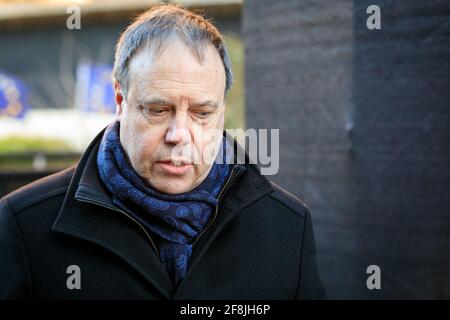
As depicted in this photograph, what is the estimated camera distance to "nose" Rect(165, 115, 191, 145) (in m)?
2.34

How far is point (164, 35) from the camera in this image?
92.7 inches

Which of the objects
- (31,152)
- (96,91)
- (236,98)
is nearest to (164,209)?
(236,98)

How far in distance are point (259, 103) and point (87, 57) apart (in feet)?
33.9

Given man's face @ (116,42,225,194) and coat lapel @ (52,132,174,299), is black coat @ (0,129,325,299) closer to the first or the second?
coat lapel @ (52,132,174,299)

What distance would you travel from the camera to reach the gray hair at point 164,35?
2361mm

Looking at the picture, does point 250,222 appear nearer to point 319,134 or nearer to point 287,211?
point 287,211

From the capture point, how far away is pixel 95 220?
2.38m

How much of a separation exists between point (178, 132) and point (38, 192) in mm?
589

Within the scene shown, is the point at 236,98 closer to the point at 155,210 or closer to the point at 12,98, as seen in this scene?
the point at 12,98

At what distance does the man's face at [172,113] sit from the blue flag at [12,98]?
30.6 ft

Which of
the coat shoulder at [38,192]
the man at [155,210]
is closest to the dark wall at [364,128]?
the man at [155,210]

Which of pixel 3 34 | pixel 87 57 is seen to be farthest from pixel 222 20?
pixel 3 34

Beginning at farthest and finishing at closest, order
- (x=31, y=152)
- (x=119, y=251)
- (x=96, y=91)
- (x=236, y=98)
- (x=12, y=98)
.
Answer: (x=12, y=98) → (x=96, y=91) → (x=236, y=98) → (x=31, y=152) → (x=119, y=251)

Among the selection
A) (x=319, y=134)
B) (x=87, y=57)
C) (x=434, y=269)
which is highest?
(x=87, y=57)
